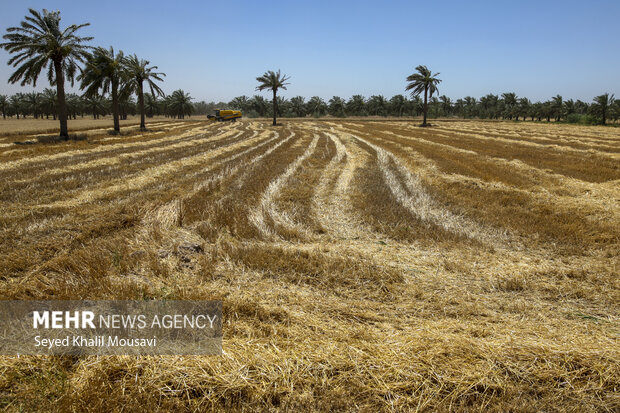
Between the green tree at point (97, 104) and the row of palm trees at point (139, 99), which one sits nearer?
the row of palm trees at point (139, 99)

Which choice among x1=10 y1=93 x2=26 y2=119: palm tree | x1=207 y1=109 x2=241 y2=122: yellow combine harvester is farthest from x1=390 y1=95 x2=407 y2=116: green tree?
x1=10 y1=93 x2=26 y2=119: palm tree

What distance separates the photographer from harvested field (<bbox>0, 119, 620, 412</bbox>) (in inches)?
105

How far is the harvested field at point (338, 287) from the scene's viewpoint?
8.79 feet

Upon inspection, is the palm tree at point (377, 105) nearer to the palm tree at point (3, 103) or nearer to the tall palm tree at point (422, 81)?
the tall palm tree at point (422, 81)

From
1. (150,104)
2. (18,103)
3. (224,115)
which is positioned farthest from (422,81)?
(18,103)

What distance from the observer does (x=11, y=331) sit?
326 cm

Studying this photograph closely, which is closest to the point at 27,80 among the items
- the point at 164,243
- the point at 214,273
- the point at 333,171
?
the point at 333,171

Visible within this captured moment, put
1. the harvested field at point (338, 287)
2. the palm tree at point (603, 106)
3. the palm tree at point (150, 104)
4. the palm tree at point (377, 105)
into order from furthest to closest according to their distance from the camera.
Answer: the palm tree at point (377, 105) → the palm tree at point (150, 104) → the palm tree at point (603, 106) → the harvested field at point (338, 287)

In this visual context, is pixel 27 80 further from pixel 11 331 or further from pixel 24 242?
pixel 11 331

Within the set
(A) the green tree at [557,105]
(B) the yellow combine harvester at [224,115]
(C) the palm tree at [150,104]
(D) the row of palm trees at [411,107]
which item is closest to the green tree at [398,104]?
(D) the row of palm trees at [411,107]

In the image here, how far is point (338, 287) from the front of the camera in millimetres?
4527

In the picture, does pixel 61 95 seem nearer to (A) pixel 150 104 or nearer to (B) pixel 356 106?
(A) pixel 150 104

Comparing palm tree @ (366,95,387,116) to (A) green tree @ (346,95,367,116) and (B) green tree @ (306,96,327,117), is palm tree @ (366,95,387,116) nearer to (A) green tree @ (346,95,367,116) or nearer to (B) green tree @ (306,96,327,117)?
(A) green tree @ (346,95,367,116)

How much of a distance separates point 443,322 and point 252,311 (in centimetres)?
234
